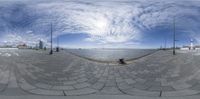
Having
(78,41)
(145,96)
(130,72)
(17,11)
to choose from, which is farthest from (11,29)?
(145,96)

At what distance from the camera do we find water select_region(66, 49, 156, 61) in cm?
190

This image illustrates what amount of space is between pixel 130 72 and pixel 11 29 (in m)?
1.04

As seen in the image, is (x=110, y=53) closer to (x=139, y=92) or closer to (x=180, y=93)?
(x=139, y=92)

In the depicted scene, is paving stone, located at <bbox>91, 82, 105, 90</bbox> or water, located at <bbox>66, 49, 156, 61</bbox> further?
paving stone, located at <bbox>91, 82, 105, 90</bbox>

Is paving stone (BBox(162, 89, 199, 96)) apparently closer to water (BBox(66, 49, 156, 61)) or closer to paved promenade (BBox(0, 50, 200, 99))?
paved promenade (BBox(0, 50, 200, 99))

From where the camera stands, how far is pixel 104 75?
207 cm

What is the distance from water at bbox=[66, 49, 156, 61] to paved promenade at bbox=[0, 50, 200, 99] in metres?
0.07

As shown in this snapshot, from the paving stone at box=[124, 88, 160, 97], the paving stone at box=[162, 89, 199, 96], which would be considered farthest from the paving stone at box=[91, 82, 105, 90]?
the paving stone at box=[162, 89, 199, 96]

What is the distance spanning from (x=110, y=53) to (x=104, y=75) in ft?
0.74

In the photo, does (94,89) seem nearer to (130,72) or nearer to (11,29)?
(130,72)

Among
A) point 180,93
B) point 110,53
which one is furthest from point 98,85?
point 180,93

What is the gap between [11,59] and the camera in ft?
7.30

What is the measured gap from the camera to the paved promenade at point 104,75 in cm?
206

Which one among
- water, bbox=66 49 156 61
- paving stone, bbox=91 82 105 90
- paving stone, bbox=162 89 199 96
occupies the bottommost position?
paving stone, bbox=162 89 199 96
